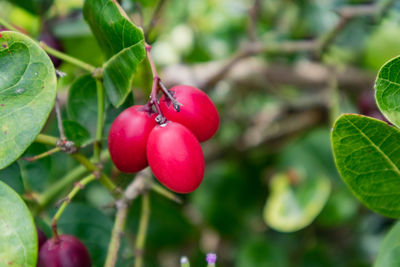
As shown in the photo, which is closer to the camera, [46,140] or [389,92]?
[389,92]

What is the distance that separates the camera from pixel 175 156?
2.13 feet

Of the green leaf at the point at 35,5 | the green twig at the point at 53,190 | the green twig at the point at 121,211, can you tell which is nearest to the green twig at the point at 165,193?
the green twig at the point at 121,211

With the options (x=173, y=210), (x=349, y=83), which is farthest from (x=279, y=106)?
(x=173, y=210)

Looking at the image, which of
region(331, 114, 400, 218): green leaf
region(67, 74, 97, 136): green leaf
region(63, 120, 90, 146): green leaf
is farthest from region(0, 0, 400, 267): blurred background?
region(331, 114, 400, 218): green leaf

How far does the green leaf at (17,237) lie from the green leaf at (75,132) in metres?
0.20

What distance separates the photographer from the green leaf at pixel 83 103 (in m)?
0.93

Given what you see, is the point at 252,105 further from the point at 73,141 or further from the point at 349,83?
the point at 73,141

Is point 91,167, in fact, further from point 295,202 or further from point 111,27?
point 295,202

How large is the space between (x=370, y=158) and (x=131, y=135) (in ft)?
1.23

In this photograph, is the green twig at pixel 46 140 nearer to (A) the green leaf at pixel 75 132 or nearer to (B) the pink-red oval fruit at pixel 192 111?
(A) the green leaf at pixel 75 132

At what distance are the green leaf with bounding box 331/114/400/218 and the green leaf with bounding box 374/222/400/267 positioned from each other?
0.05 m

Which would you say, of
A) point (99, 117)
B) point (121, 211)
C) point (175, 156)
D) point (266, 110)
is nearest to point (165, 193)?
point (121, 211)

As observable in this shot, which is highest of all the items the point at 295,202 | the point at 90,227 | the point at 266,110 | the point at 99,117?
the point at 99,117

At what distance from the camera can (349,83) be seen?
184 centimetres
